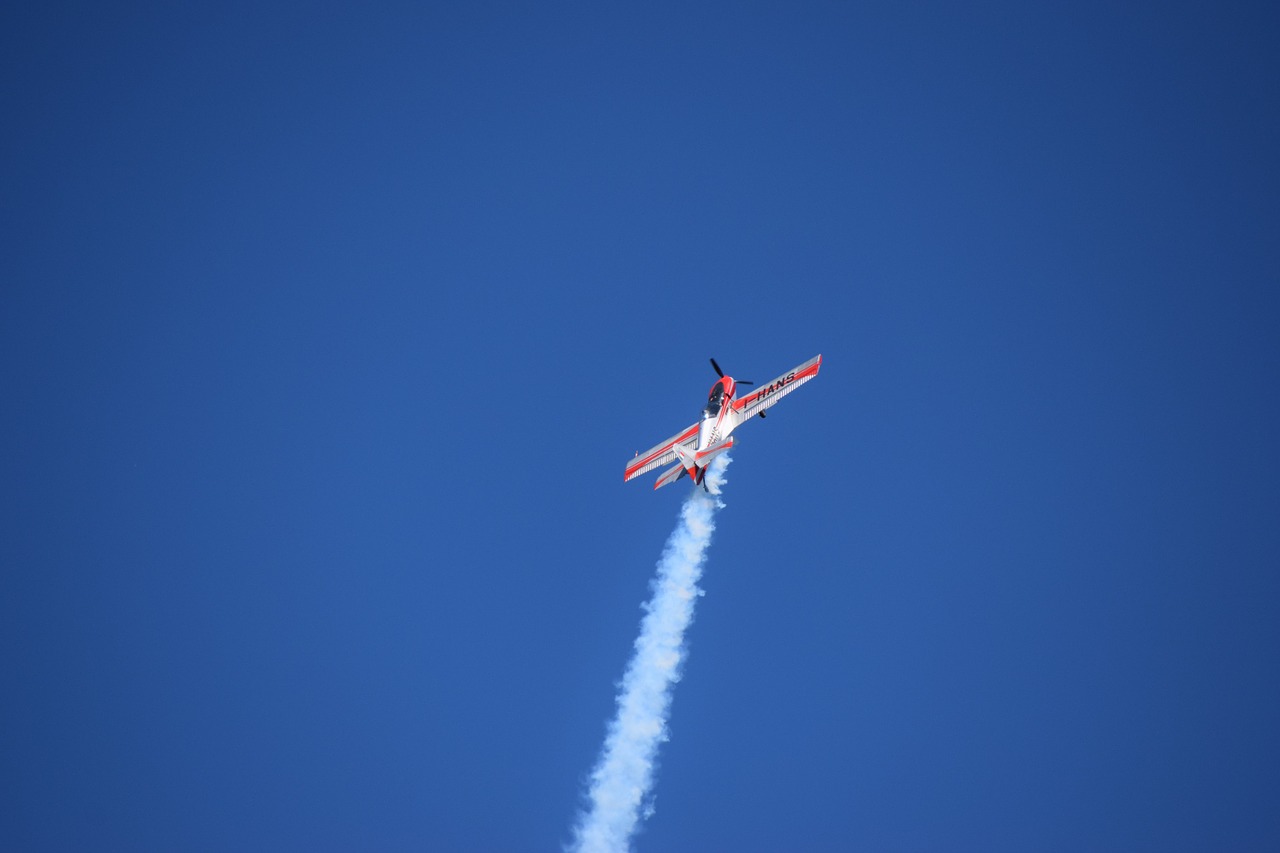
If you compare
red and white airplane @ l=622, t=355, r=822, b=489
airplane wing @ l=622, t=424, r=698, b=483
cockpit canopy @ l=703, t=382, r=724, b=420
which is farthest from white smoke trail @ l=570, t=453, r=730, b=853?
cockpit canopy @ l=703, t=382, r=724, b=420

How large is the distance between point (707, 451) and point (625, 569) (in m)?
A: 19.9

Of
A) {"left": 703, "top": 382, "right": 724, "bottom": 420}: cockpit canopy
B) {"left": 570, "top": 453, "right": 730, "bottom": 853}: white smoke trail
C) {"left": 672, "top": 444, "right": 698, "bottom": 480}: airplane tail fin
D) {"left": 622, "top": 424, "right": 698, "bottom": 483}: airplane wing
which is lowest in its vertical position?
{"left": 570, "top": 453, "right": 730, "bottom": 853}: white smoke trail

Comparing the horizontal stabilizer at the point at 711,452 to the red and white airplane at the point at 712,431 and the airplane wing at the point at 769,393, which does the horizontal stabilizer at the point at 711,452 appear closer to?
the red and white airplane at the point at 712,431

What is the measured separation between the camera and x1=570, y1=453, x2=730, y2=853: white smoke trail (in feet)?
127

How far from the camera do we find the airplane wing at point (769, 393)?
3675 cm

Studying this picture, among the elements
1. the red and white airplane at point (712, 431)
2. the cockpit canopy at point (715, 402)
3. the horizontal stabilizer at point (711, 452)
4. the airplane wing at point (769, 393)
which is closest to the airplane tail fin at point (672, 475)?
the red and white airplane at point (712, 431)

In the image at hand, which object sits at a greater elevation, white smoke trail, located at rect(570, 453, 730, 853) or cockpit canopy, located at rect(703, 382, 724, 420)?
cockpit canopy, located at rect(703, 382, 724, 420)

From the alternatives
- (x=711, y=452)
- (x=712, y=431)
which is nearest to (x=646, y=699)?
(x=711, y=452)

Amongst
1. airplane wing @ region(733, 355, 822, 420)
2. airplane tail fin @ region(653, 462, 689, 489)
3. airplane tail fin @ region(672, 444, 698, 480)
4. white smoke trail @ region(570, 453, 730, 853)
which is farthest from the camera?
white smoke trail @ region(570, 453, 730, 853)

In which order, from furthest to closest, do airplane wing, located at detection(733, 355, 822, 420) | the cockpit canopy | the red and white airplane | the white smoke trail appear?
the white smoke trail → airplane wing, located at detection(733, 355, 822, 420) → the cockpit canopy → the red and white airplane

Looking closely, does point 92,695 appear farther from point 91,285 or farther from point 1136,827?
point 91,285

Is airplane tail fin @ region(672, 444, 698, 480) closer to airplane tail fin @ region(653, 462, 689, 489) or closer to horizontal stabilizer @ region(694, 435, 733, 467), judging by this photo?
horizontal stabilizer @ region(694, 435, 733, 467)

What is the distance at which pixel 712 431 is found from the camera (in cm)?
3566

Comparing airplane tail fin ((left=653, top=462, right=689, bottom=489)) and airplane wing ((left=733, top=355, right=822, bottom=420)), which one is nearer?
airplane tail fin ((left=653, top=462, right=689, bottom=489))
